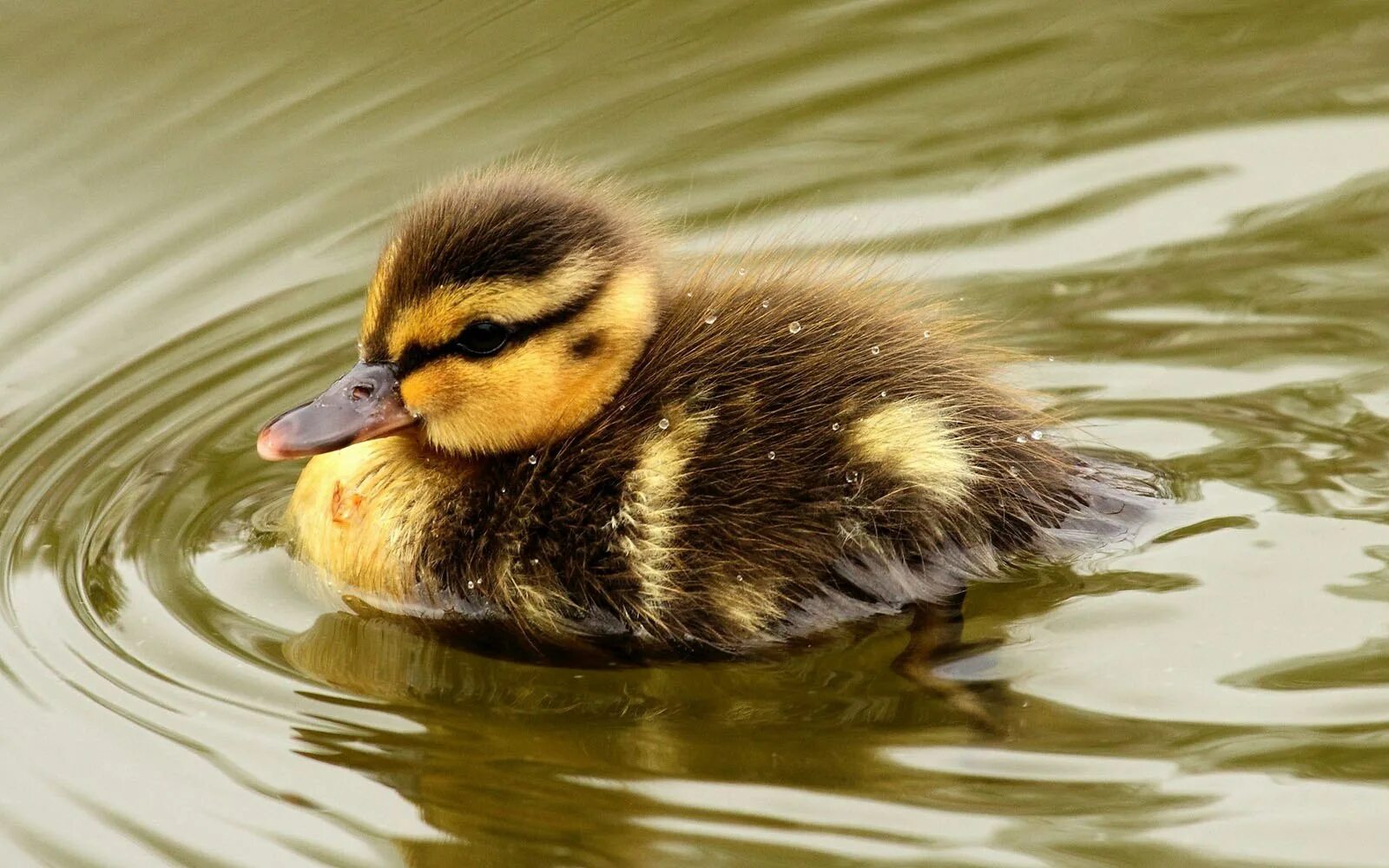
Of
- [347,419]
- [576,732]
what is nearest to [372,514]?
[347,419]

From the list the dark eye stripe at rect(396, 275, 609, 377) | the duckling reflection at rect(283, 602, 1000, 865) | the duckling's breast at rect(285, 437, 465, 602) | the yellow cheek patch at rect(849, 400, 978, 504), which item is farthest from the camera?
the duckling's breast at rect(285, 437, 465, 602)

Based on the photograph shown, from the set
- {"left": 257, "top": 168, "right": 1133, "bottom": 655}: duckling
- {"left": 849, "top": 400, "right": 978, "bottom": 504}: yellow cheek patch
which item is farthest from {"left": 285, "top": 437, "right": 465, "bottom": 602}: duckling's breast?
{"left": 849, "top": 400, "right": 978, "bottom": 504}: yellow cheek patch

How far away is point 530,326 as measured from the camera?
9.96 feet

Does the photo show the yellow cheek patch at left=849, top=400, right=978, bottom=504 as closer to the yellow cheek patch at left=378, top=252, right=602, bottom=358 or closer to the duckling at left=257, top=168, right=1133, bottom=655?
the duckling at left=257, top=168, right=1133, bottom=655

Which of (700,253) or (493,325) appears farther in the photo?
(700,253)

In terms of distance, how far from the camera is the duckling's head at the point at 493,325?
3.00 m

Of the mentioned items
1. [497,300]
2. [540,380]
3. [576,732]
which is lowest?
[576,732]

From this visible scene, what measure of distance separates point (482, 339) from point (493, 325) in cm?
3

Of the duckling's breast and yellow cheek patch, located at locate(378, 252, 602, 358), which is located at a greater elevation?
yellow cheek patch, located at locate(378, 252, 602, 358)

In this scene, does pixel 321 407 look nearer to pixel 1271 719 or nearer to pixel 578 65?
pixel 1271 719

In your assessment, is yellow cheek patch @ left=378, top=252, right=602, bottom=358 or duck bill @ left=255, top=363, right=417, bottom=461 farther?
duck bill @ left=255, top=363, right=417, bottom=461

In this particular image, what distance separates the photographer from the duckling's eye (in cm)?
304

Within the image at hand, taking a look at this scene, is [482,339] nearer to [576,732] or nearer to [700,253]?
[576,732]

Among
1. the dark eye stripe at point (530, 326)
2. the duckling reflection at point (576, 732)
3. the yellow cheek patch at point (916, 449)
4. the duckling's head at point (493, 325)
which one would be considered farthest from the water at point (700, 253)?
the dark eye stripe at point (530, 326)
